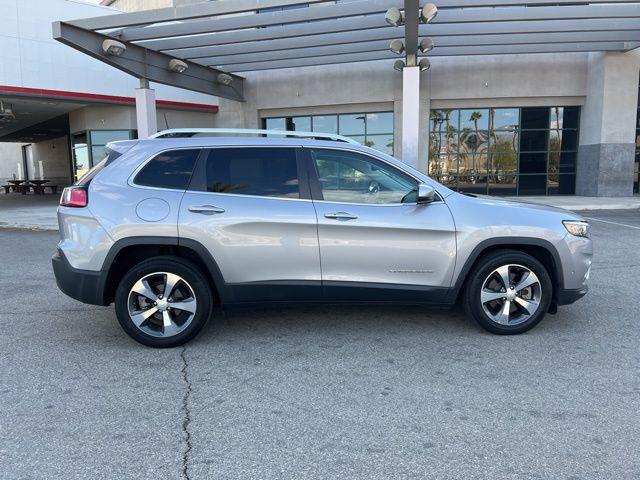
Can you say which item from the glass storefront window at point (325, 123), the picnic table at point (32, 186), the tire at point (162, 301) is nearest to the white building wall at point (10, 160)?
the picnic table at point (32, 186)

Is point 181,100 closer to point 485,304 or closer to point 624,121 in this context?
point 624,121

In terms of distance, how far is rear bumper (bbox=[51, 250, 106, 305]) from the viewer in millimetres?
4316

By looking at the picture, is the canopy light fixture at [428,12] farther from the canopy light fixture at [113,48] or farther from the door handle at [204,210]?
the door handle at [204,210]

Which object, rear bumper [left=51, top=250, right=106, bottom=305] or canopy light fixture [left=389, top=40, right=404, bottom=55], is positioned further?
canopy light fixture [left=389, top=40, right=404, bottom=55]

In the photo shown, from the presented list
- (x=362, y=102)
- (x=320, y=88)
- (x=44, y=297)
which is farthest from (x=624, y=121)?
(x=44, y=297)

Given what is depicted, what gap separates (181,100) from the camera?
21.3 m

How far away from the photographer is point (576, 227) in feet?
15.0

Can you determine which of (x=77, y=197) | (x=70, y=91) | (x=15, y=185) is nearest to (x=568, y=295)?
(x=77, y=197)

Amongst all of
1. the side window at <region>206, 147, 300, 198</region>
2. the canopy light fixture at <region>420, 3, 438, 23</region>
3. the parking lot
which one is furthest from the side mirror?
the canopy light fixture at <region>420, 3, 438, 23</region>

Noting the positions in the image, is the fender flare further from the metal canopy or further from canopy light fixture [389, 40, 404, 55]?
canopy light fixture [389, 40, 404, 55]

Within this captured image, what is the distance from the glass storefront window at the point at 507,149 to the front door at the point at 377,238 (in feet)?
53.4

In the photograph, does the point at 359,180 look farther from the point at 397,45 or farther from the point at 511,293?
the point at 397,45

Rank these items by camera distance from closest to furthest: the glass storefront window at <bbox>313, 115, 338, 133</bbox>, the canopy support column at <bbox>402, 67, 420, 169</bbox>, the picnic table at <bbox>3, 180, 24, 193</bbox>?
the canopy support column at <bbox>402, 67, 420, 169</bbox>
the glass storefront window at <bbox>313, 115, 338, 133</bbox>
the picnic table at <bbox>3, 180, 24, 193</bbox>

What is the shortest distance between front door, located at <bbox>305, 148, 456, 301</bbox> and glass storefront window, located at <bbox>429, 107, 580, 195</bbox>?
16.3 metres
